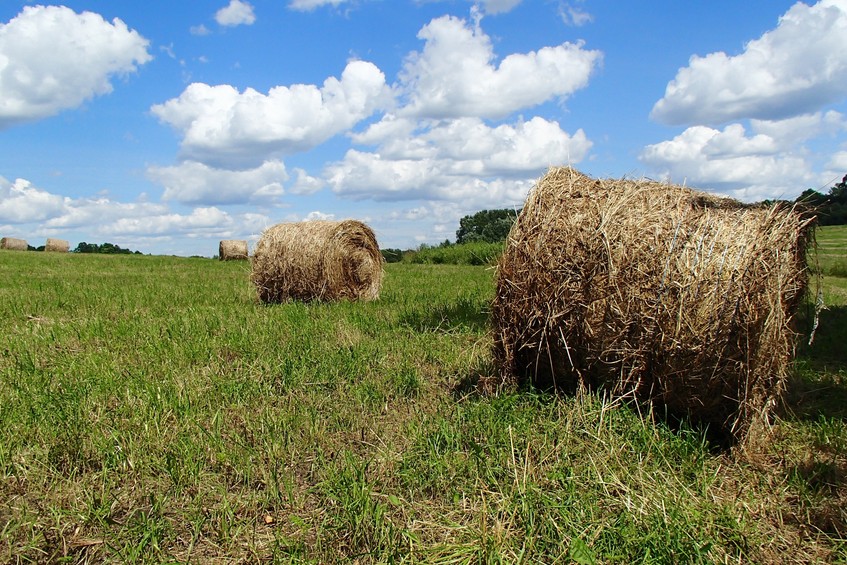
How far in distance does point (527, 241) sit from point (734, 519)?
7.86 feet

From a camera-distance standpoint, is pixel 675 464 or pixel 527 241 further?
pixel 527 241

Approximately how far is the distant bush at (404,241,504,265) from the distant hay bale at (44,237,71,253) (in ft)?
59.0

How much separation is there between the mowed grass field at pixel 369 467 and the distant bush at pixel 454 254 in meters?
19.0

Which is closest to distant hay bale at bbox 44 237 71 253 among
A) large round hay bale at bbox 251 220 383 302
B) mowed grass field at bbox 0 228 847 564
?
large round hay bale at bbox 251 220 383 302

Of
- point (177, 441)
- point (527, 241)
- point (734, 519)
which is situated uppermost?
point (527, 241)

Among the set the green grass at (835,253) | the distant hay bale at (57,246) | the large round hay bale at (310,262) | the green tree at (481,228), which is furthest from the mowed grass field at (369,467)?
the distant hay bale at (57,246)

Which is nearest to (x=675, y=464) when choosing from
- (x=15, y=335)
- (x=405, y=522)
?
(x=405, y=522)

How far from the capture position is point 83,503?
3.36 m

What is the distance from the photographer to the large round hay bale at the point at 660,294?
4207mm

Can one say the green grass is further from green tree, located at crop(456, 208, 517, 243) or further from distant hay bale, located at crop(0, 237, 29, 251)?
distant hay bale, located at crop(0, 237, 29, 251)

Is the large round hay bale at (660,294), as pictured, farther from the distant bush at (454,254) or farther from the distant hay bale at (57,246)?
the distant hay bale at (57,246)

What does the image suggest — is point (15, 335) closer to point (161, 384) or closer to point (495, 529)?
point (161, 384)

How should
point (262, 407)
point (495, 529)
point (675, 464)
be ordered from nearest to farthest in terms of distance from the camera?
1. point (495, 529)
2. point (675, 464)
3. point (262, 407)

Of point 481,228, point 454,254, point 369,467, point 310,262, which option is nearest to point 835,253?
point 454,254
